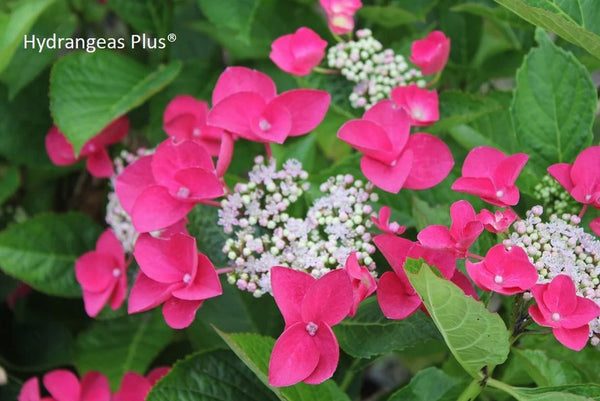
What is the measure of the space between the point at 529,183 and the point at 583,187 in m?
0.12

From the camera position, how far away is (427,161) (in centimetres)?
81

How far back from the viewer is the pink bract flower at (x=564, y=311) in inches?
25.5

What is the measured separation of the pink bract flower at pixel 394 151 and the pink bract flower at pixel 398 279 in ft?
0.25

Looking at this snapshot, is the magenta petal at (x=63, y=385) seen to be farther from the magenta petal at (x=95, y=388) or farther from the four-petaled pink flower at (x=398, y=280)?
the four-petaled pink flower at (x=398, y=280)

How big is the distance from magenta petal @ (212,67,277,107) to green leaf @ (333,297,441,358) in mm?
234

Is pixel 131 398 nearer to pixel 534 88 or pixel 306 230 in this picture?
pixel 306 230

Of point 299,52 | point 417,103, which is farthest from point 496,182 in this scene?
point 299,52

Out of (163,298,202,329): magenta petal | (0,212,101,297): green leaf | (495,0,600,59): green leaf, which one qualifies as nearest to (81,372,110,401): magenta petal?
(0,212,101,297): green leaf

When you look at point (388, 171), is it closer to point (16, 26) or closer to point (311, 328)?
point (311, 328)

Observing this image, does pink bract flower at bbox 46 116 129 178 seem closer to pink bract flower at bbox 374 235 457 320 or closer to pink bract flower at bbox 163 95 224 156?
pink bract flower at bbox 163 95 224 156

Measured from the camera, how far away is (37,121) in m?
1.22

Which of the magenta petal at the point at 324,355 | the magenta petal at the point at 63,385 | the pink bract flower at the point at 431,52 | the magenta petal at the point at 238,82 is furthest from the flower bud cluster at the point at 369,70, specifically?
the magenta petal at the point at 63,385

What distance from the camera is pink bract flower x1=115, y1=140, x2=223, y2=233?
2.51ft

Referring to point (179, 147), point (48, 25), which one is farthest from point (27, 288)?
point (179, 147)
